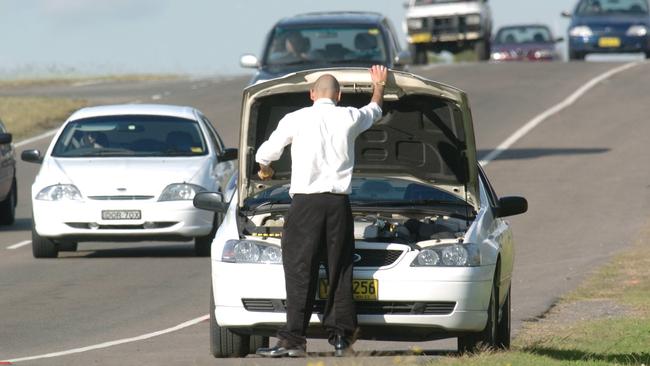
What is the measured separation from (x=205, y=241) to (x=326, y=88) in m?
9.16

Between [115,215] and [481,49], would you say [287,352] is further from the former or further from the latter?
[481,49]

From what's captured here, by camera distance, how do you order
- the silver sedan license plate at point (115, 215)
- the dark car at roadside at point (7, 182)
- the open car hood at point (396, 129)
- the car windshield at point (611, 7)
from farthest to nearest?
the car windshield at point (611, 7), the dark car at roadside at point (7, 182), the silver sedan license plate at point (115, 215), the open car hood at point (396, 129)

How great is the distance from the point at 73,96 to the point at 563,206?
75.2 feet

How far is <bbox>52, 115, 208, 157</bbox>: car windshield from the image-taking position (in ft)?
66.6

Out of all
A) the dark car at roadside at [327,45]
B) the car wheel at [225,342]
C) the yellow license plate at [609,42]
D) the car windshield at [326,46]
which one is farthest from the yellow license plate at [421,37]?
the car wheel at [225,342]

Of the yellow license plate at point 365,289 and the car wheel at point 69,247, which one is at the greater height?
the yellow license plate at point 365,289

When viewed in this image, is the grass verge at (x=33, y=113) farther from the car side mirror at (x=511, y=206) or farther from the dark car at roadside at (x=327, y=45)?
the car side mirror at (x=511, y=206)

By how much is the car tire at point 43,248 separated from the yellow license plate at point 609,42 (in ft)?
101

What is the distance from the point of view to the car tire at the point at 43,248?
19906mm

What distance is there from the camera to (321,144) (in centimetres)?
1098

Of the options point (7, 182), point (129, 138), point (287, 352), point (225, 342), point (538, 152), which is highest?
point (287, 352)

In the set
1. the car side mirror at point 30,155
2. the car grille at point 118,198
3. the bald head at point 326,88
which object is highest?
the bald head at point 326,88

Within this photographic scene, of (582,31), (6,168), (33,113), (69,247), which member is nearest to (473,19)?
(582,31)

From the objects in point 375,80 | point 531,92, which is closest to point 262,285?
point 375,80
